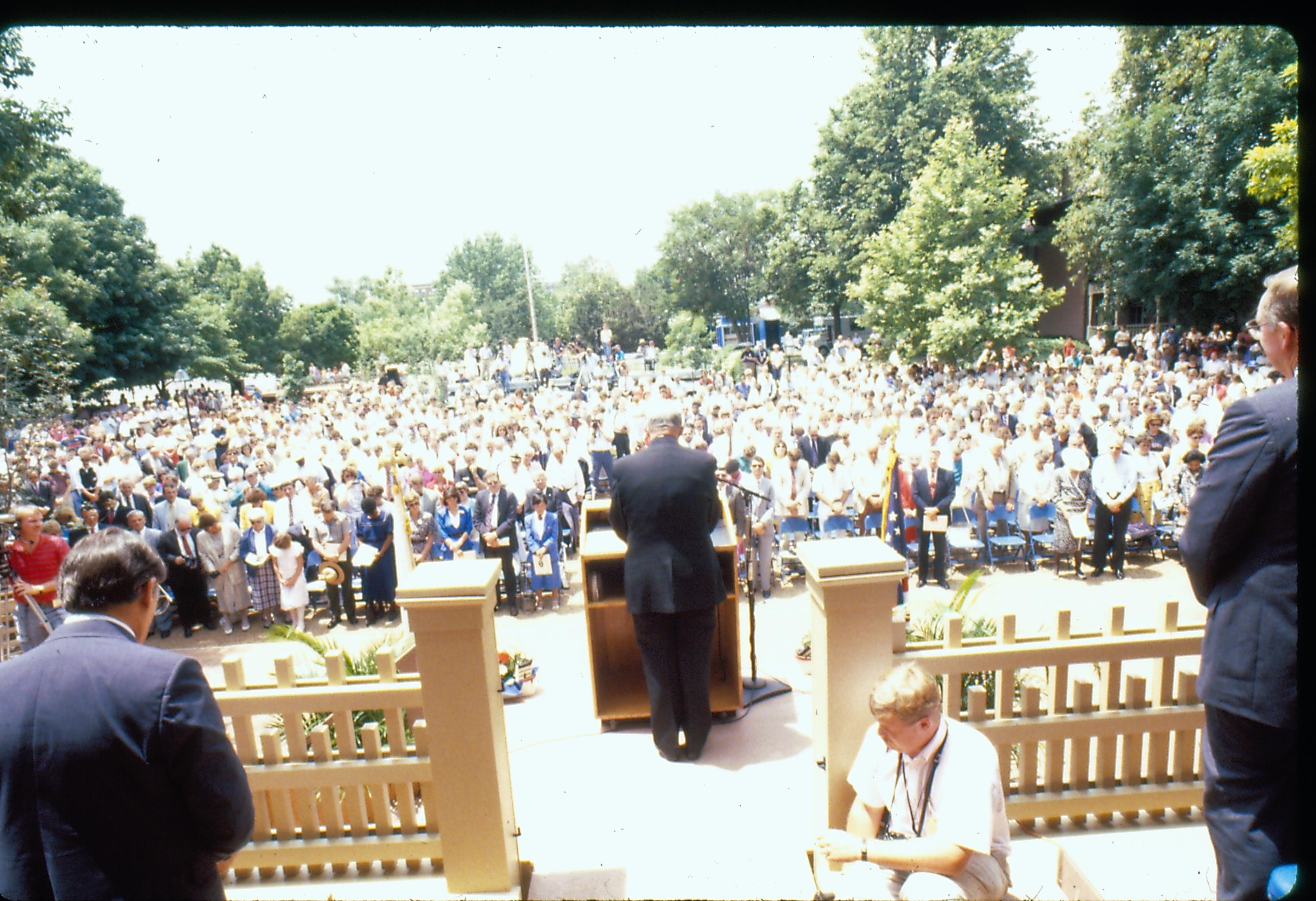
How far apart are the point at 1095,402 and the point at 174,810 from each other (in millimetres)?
13481

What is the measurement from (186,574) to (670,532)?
670 centimetres

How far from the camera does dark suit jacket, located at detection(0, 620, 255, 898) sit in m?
1.72

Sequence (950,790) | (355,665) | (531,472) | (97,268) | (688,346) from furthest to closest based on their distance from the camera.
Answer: (688,346) < (97,268) < (531,472) < (355,665) < (950,790)

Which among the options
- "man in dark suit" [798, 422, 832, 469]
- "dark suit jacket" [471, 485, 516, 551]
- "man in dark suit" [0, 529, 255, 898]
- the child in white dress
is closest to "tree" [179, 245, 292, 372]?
the child in white dress

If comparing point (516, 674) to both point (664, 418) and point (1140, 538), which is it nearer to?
point (664, 418)

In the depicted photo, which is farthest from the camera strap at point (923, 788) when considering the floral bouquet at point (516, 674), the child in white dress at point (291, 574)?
the child in white dress at point (291, 574)

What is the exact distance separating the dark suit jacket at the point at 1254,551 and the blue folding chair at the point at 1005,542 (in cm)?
700

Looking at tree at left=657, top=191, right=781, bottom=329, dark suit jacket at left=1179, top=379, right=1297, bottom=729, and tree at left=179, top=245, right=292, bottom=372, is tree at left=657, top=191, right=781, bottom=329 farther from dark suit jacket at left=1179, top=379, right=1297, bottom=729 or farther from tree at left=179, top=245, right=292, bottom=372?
dark suit jacket at left=1179, top=379, right=1297, bottom=729

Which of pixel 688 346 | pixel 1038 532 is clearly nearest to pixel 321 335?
pixel 688 346

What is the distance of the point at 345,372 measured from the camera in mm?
54656

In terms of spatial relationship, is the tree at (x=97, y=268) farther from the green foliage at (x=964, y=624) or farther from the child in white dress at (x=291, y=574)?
the green foliage at (x=964, y=624)

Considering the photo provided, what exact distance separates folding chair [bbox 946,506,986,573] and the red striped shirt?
331 inches

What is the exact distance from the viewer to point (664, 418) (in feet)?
13.0

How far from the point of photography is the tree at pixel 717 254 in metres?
49.2
